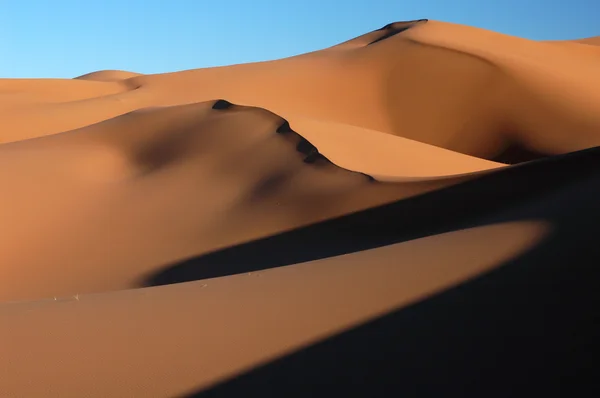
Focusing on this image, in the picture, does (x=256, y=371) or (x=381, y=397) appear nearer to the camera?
(x=381, y=397)

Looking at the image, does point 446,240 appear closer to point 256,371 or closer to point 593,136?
point 256,371

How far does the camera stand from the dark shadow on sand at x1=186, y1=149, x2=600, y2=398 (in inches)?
98.4

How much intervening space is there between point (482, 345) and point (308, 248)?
15.4 ft

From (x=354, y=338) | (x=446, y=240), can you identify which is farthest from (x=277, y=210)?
(x=354, y=338)

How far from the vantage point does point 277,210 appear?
28.9 ft

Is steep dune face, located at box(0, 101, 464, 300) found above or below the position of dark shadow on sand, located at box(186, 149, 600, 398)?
below

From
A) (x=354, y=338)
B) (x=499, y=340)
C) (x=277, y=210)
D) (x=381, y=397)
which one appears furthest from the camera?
(x=277, y=210)

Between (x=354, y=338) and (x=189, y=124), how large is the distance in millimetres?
10182

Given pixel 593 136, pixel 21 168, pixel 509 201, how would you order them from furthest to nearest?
pixel 593 136, pixel 21 168, pixel 509 201

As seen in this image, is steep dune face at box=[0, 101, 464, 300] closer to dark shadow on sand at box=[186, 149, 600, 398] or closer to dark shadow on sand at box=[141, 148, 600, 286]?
dark shadow on sand at box=[141, 148, 600, 286]

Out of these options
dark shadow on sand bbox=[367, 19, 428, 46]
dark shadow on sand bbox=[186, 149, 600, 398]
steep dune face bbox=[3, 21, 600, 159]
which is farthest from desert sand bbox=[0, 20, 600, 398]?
dark shadow on sand bbox=[367, 19, 428, 46]

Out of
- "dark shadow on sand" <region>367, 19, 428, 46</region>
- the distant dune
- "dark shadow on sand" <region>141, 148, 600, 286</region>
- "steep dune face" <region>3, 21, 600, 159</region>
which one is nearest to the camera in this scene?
A: "dark shadow on sand" <region>141, 148, 600, 286</region>

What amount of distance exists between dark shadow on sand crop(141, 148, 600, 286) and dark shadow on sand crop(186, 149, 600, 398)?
291 centimetres

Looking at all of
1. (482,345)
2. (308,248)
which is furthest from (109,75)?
(482,345)
